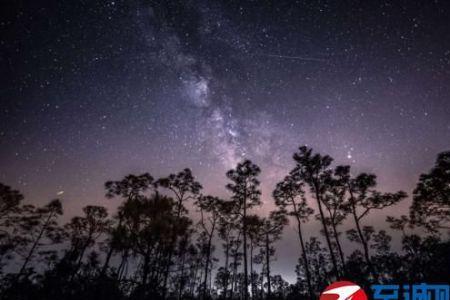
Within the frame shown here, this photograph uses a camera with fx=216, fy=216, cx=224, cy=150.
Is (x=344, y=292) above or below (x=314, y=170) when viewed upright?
below

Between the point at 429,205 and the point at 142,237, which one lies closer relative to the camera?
the point at 142,237

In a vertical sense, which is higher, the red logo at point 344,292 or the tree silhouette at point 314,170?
the tree silhouette at point 314,170

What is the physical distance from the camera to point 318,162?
2209cm

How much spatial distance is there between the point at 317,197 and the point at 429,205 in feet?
28.3

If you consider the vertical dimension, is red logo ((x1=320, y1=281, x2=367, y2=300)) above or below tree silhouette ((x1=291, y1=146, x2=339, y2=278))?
below

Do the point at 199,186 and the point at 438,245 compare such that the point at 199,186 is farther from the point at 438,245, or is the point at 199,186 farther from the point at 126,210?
the point at 438,245

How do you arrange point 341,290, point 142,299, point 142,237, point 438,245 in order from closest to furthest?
1. point 341,290
2. point 142,299
3. point 142,237
4. point 438,245

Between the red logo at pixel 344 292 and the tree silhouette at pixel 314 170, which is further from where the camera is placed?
the tree silhouette at pixel 314 170

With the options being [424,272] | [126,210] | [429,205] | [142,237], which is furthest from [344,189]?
[126,210]

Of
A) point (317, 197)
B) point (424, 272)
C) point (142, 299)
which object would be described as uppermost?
point (317, 197)

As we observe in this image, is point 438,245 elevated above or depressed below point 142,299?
above

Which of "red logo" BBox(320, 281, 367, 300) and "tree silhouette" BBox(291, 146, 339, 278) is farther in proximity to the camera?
"tree silhouette" BBox(291, 146, 339, 278)

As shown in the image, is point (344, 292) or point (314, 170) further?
point (314, 170)

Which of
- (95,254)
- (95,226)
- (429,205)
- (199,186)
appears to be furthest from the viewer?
(95,254)
